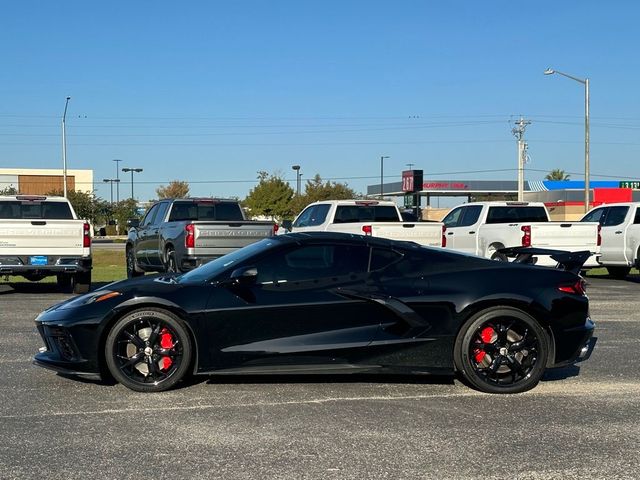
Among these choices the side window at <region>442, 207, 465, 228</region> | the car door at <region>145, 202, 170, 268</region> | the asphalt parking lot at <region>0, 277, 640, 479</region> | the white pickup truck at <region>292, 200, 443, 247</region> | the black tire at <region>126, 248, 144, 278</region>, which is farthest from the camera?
the side window at <region>442, 207, 465, 228</region>

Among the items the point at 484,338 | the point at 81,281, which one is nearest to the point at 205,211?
the point at 81,281

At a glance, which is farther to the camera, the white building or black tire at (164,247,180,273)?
the white building

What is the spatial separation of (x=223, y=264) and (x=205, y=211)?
401 inches

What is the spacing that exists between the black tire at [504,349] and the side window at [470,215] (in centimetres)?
1292

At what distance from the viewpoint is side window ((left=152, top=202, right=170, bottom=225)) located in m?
16.7

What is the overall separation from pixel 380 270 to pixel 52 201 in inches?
436

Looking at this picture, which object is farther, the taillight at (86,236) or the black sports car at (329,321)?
the taillight at (86,236)

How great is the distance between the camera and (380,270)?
674cm

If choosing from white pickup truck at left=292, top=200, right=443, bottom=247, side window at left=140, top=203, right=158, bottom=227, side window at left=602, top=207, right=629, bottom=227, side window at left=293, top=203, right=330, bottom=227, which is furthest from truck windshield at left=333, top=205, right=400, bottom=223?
side window at left=602, top=207, right=629, bottom=227

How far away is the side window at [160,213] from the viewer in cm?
1673

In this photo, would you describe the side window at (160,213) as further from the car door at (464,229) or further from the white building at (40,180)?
the white building at (40,180)

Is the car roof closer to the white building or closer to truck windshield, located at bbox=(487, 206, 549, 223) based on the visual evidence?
truck windshield, located at bbox=(487, 206, 549, 223)

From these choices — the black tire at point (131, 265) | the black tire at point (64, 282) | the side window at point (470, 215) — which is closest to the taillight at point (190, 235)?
the black tire at point (64, 282)

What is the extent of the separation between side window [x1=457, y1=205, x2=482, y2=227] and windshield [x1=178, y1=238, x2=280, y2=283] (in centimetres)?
1301
